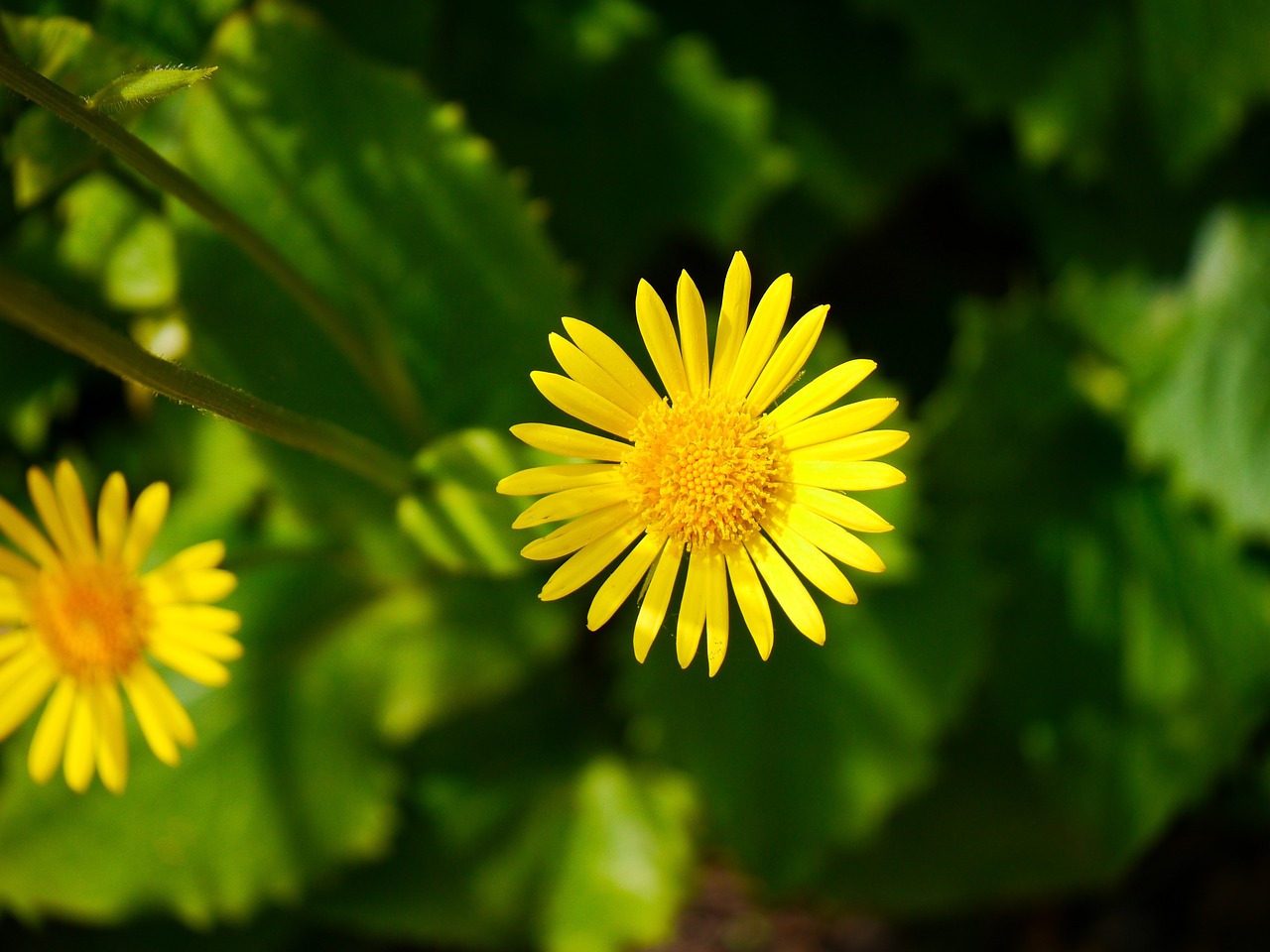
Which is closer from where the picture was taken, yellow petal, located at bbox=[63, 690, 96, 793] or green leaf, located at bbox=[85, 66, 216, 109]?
green leaf, located at bbox=[85, 66, 216, 109]

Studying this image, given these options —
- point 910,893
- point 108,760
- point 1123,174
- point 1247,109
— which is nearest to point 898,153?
point 1123,174

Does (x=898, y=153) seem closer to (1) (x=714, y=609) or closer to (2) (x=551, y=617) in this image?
(2) (x=551, y=617)

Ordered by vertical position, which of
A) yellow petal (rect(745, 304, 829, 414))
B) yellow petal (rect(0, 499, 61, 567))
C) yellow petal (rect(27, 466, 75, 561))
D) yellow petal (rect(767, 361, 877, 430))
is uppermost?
yellow petal (rect(745, 304, 829, 414))

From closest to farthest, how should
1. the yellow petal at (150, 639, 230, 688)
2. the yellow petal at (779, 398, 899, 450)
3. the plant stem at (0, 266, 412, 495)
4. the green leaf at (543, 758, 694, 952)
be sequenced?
the plant stem at (0, 266, 412, 495) < the yellow petal at (779, 398, 899, 450) < the yellow petal at (150, 639, 230, 688) < the green leaf at (543, 758, 694, 952)

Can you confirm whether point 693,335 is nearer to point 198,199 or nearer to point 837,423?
point 837,423

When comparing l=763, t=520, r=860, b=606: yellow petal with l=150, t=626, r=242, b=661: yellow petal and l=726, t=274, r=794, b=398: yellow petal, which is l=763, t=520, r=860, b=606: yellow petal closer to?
l=726, t=274, r=794, b=398: yellow petal

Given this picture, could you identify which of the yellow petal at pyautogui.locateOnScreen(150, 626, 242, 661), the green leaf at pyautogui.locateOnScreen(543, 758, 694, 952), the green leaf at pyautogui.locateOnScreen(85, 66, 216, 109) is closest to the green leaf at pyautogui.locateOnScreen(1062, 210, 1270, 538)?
the green leaf at pyautogui.locateOnScreen(543, 758, 694, 952)
